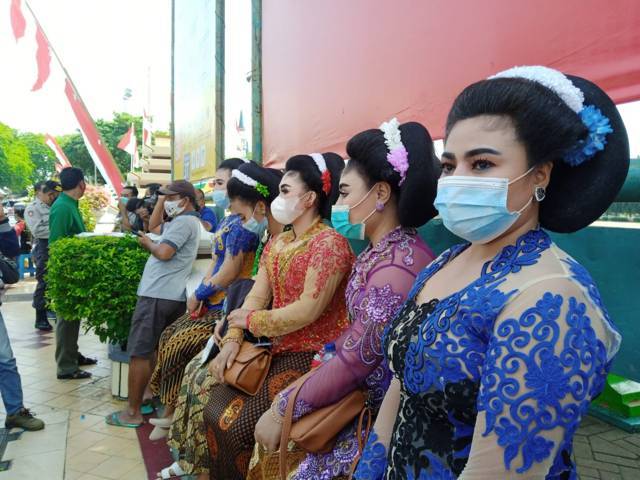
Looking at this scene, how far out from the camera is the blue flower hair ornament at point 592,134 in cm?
117

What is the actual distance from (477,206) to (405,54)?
156cm

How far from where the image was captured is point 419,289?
1.46m

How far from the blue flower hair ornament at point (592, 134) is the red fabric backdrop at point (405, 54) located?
1.59 ft

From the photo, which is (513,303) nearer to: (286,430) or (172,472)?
(286,430)

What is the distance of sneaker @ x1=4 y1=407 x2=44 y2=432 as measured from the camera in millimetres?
3885

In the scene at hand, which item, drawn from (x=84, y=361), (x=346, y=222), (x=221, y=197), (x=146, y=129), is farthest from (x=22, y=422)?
(x=146, y=129)

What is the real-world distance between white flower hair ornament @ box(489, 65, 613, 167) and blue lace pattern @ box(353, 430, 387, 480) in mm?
951

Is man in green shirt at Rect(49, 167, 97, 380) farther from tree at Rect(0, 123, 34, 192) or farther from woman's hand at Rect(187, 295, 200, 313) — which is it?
tree at Rect(0, 123, 34, 192)

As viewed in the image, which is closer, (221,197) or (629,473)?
(629,473)

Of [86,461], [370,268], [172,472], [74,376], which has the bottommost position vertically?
[74,376]

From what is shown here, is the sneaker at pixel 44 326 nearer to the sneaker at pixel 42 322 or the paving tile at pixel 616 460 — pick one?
the sneaker at pixel 42 322

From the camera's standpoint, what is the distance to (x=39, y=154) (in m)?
63.7

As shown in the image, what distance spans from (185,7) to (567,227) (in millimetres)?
7094

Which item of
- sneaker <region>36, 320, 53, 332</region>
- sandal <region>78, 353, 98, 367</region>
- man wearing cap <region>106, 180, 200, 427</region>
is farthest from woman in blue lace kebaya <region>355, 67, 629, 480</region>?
sneaker <region>36, 320, 53, 332</region>
